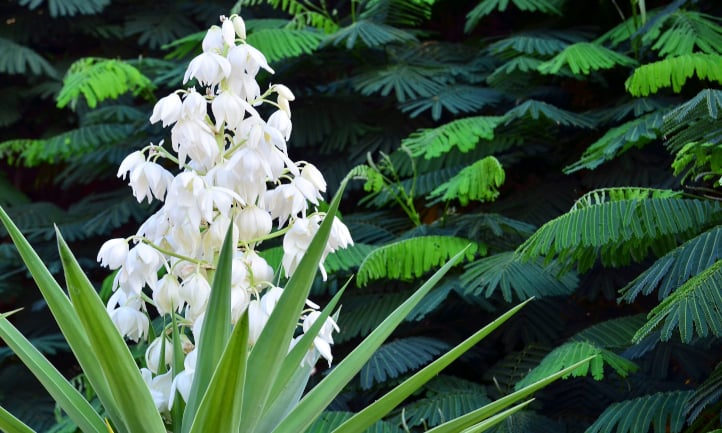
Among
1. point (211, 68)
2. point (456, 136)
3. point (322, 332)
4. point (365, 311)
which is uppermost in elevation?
point (211, 68)

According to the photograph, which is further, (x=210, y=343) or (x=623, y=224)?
(x=623, y=224)

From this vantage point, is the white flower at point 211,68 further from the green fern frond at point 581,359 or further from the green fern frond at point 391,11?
the green fern frond at point 391,11

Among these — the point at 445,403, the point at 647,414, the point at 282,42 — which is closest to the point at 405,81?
the point at 282,42

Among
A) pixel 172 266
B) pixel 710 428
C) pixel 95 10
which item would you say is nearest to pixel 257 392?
pixel 172 266

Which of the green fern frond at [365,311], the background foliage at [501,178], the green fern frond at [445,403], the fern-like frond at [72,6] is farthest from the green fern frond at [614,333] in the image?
the fern-like frond at [72,6]

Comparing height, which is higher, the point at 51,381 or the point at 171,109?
the point at 171,109

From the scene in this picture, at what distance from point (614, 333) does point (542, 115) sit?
84cm

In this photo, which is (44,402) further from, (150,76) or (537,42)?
(537,42)

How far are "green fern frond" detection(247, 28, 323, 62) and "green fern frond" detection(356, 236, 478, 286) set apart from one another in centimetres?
93

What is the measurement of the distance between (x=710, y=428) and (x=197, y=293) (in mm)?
1146

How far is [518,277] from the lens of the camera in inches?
89.7

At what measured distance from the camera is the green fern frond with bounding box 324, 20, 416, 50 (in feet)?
9.98

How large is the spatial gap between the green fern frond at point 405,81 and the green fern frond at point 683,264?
133 cm

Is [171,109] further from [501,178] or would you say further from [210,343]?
[501,178]
